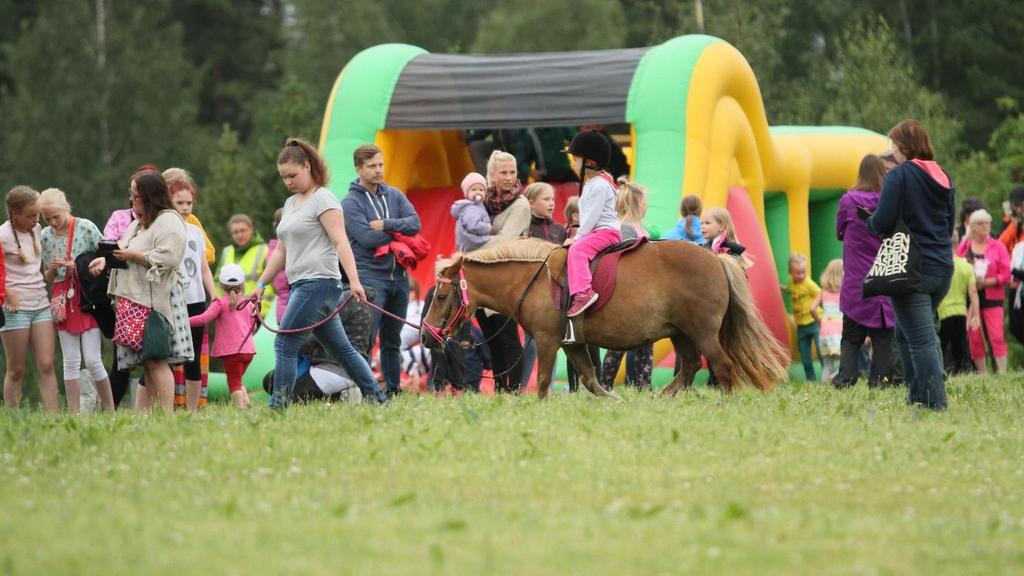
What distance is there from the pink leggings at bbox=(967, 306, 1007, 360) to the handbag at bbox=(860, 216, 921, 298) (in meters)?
8.45

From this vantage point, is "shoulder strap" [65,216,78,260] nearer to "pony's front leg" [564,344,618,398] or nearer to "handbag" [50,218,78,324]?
"handbag" [50,218,78,324]

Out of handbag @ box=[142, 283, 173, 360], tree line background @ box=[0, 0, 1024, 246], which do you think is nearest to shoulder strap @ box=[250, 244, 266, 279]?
handbag @ box=[142, 283, 173, 360]

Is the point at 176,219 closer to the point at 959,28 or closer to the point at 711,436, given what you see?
the point at 711,436

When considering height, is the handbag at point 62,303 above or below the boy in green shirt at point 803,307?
above

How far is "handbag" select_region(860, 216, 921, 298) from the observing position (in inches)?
408

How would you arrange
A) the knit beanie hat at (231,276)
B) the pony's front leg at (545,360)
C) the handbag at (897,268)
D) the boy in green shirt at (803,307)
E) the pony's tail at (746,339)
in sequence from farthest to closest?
1. the boy in green shirt at (803,307)
2. the knit beanie hat at (231,276)
3. the pony's tail at (746,339)
4. the pony's front leg at (545,360)
5. the handbag at (897,268)

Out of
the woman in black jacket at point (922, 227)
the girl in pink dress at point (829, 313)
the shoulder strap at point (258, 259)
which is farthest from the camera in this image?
the girl in pink dress at point (829, 313)

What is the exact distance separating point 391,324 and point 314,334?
2.38 metres

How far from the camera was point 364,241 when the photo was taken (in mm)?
12930

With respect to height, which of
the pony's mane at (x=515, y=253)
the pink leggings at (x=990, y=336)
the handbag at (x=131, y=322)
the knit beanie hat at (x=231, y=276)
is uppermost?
the pony's mane at (x=515, y=253)

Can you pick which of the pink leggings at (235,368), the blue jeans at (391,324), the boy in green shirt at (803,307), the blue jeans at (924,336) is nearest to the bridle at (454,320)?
the blue jeans at (391,324)

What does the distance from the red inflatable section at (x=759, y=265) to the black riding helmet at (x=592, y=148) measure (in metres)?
6.33

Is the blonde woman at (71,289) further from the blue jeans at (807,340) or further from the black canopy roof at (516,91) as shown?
the blue jeans at (807,340)

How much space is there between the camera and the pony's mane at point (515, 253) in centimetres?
1160
